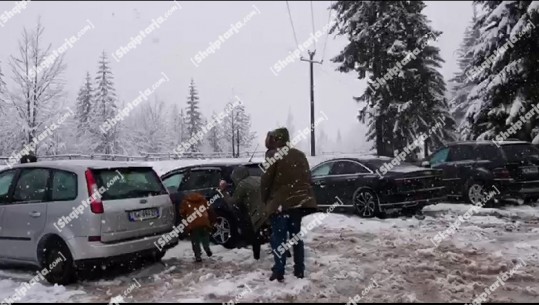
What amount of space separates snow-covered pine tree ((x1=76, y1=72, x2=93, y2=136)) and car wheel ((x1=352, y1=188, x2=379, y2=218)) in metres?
39.6

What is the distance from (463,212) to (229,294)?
8.12m

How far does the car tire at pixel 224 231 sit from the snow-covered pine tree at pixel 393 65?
16598 millimetres

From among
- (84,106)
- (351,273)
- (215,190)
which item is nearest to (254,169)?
(215,190)

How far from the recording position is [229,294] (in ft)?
18.1

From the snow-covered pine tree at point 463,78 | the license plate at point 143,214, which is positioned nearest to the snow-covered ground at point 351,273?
the license plate at point 143,214

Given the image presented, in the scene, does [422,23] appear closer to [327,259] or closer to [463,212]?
[463,212]

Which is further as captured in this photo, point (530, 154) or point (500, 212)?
point (530, 154)

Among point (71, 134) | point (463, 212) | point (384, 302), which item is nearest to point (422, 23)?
point (463, 212)

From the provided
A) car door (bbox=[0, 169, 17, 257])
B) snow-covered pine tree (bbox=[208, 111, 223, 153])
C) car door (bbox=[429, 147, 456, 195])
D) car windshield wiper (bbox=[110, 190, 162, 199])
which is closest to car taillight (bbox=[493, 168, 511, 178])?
car door (bbox=[429, 147, 456, 195])

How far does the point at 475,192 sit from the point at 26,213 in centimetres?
1092

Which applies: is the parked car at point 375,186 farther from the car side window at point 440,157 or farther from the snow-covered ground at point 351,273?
the car side window at point 440,157

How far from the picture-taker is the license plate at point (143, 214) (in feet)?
21.0

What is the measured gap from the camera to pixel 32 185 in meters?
6.73

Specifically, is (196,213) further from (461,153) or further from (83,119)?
(83,119)
